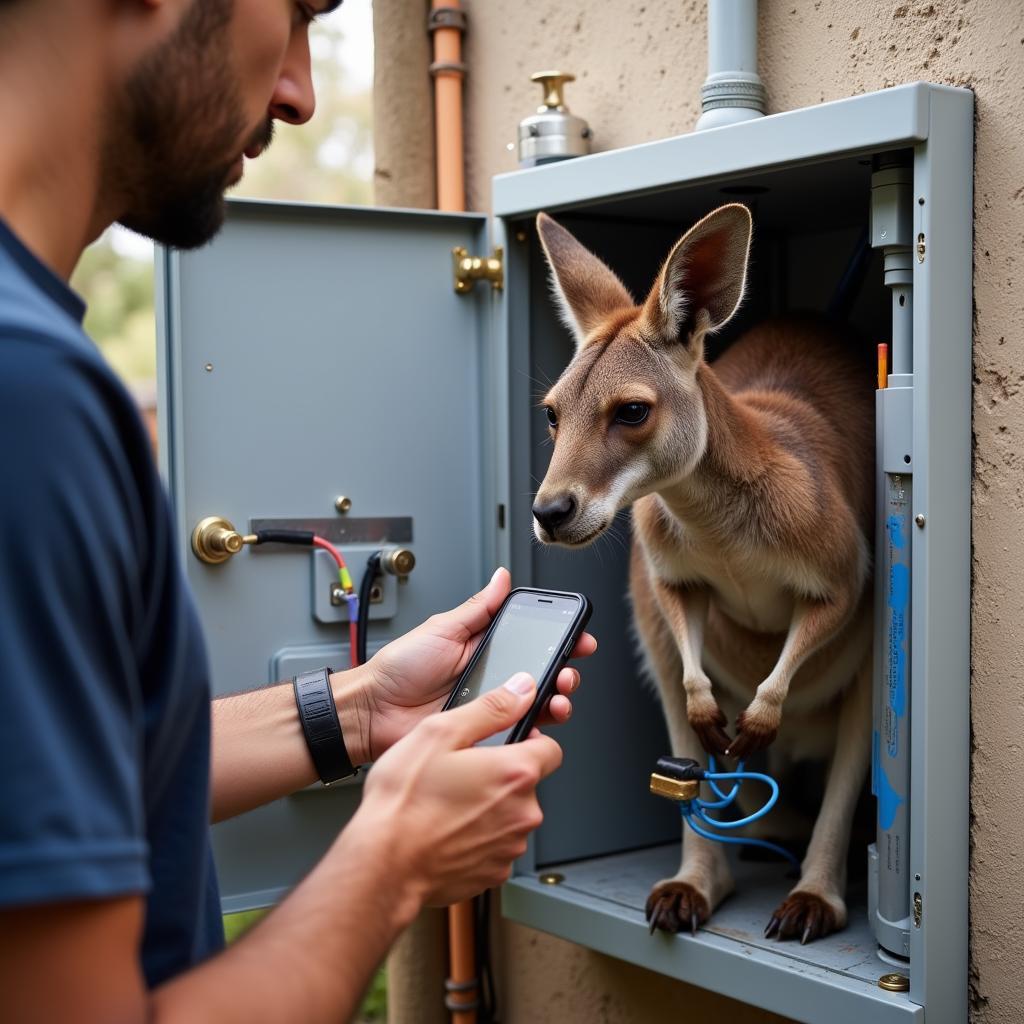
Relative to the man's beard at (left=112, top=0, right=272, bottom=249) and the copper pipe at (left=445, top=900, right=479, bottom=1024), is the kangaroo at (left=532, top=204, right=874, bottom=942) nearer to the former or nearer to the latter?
the copper pipe at (left=445, top=900, right=479, bottom=1024)

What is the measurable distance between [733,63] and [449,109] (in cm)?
86

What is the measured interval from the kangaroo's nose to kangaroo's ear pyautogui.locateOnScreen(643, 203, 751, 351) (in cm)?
35

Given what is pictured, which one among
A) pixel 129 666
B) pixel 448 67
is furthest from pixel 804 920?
pixel 448 67

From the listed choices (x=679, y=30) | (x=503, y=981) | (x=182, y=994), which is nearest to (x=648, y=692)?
(x=503, y=981)

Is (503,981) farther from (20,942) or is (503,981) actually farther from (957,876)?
(20,942)

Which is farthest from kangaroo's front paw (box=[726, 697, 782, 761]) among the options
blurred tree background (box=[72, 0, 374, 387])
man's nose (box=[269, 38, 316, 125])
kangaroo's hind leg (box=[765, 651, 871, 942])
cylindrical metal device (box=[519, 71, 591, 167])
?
blurred tree background (box=[72, 0, 374, 387])

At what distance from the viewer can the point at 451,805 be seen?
3.52 feet

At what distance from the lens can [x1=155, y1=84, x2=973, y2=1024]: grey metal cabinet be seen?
1719mm

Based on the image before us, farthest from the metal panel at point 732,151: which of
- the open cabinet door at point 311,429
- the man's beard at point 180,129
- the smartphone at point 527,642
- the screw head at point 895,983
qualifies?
the screw head at point 895,983

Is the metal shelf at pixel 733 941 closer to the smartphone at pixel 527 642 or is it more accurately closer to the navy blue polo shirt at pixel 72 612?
the smartphone at pixel 527 642

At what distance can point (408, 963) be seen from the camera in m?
2.71

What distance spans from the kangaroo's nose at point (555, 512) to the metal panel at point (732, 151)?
52 centimetres

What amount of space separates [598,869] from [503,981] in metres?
0.54

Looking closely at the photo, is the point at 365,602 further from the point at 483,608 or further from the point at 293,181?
the point at 293,181
